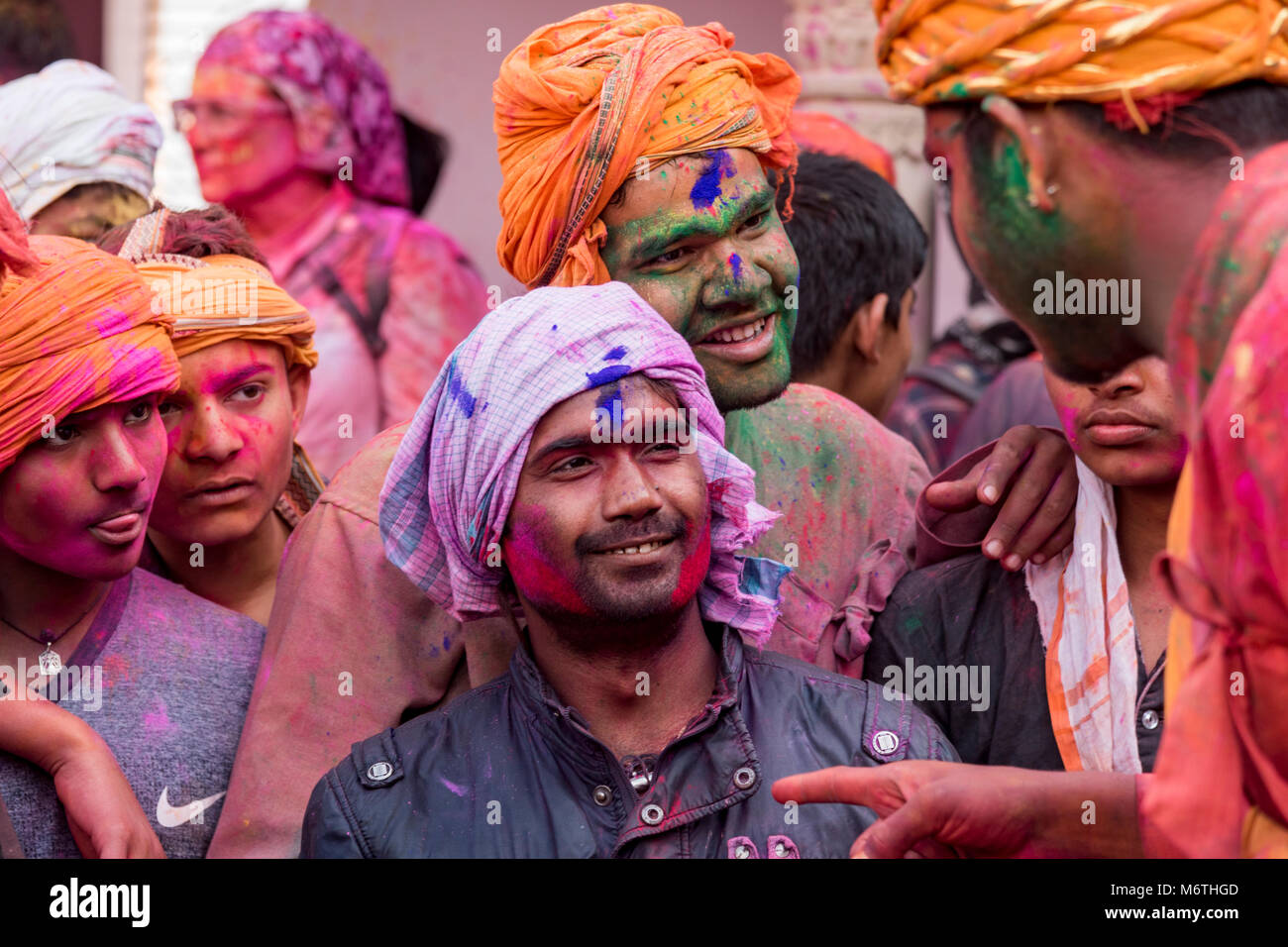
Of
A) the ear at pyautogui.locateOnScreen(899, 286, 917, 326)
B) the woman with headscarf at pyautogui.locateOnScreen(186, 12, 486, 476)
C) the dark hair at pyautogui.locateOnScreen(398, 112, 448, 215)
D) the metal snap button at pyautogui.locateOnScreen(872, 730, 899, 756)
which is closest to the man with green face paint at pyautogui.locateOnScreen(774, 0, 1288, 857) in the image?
Answer: the metal snap button at pyautogui.locateOnScreen(872, 730, 899, 756)

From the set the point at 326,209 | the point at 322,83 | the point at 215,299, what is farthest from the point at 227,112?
the point at 215,299

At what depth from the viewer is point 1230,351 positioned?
181 cm

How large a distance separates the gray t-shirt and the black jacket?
379 mm

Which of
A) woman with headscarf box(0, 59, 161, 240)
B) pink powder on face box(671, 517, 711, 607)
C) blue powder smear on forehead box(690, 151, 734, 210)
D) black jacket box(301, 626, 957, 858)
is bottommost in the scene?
black jacket box(301, 626, 957, 858)

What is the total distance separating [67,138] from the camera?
4.41 m

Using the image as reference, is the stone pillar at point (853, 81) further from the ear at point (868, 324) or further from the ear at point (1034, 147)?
the ear at point (1034, 147)

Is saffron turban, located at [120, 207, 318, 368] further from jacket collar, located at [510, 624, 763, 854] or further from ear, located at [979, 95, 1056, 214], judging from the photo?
ear, located at [979, 95, 1056, 214]

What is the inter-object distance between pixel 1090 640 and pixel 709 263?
44.4 inches

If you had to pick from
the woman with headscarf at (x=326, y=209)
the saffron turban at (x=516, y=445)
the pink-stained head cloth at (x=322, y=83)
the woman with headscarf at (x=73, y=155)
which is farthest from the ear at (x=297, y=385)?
the pink-stained head cloth at (x=322, y=83)

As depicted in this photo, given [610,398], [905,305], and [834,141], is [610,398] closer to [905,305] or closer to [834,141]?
[905,305]

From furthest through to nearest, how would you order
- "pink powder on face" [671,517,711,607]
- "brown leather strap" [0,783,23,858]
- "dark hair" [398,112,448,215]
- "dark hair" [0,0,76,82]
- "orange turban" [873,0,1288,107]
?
"dark hair" [398,112,448,215]
"dark hair" [0,0,76,82]
"pink powder on face" [671,517,711,607]
"brown leather strap" [0,783,23,858]
"orange turban" [873,0,1288,107]

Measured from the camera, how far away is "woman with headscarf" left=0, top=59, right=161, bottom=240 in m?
4.30
